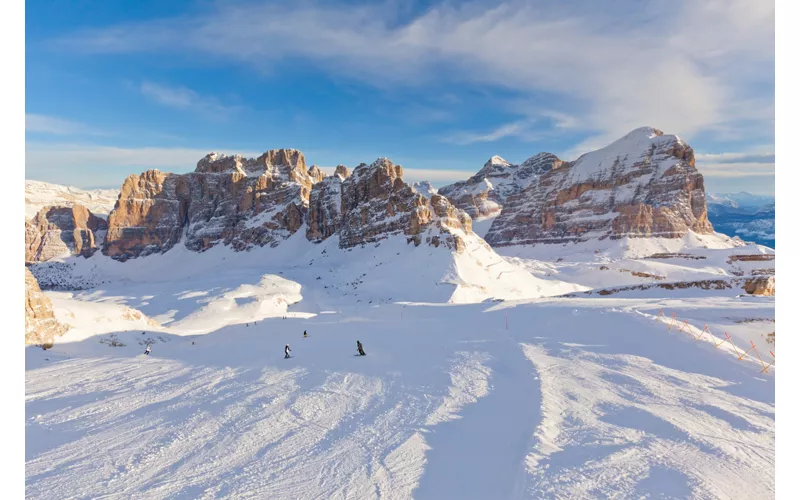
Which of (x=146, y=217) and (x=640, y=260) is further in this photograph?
(x=146, y=217)

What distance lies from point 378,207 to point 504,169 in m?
135

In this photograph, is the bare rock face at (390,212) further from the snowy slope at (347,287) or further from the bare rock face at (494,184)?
the bare rock face at (494,184)

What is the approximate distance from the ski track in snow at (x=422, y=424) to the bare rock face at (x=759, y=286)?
1420cm

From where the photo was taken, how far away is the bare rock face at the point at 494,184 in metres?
164

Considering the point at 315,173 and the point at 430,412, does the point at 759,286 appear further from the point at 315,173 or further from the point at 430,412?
the point at 315,173

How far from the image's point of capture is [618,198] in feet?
368

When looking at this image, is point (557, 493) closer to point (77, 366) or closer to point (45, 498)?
point (45, 498)

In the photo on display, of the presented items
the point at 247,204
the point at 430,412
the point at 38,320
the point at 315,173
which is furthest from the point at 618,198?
the point at 38,320

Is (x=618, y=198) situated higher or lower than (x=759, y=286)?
higher

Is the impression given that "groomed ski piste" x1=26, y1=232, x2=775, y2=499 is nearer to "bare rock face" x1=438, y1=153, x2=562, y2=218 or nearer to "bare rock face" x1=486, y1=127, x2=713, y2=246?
"bare rock face" x1=486, y1=127, x2=713, y2=246

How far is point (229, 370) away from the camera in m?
15.2

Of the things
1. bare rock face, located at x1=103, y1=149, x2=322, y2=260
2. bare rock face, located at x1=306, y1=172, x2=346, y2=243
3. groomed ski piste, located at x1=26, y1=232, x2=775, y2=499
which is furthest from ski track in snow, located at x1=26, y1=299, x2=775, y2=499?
bare rock face, located at x1=103, y1=149, x2=322, y2=260

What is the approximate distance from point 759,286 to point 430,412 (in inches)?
1087
